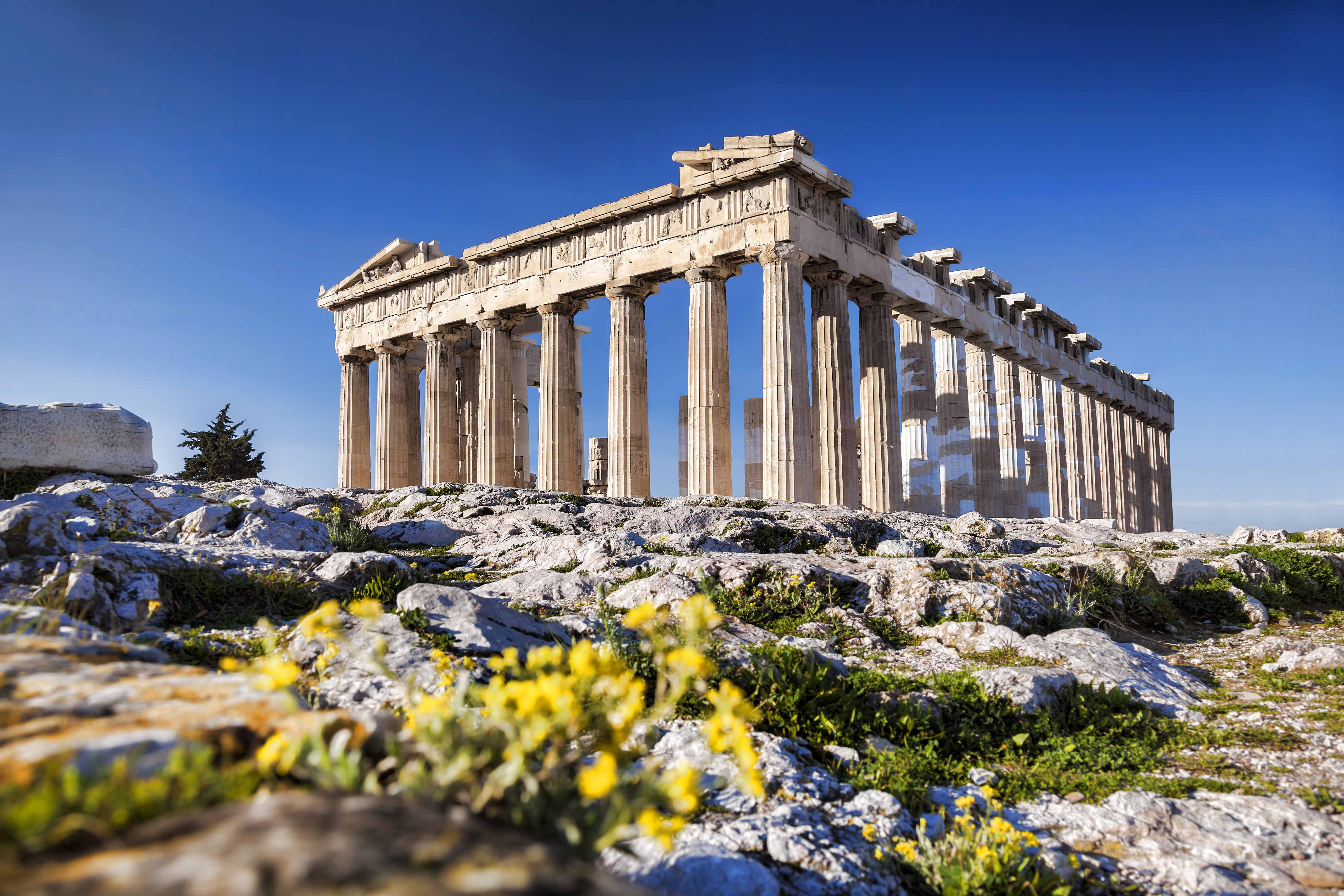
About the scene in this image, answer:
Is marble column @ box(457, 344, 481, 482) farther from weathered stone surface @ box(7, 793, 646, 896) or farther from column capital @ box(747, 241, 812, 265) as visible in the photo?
weathered stone surface @ box(7, 793, 646, 896)

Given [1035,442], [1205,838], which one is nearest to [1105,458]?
[1035,442]

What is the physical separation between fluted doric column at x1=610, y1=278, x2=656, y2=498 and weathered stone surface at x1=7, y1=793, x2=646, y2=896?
22.6m

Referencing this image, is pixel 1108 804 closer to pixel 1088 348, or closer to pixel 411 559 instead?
pixel 411 559

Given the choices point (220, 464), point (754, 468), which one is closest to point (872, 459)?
point (754, 468)

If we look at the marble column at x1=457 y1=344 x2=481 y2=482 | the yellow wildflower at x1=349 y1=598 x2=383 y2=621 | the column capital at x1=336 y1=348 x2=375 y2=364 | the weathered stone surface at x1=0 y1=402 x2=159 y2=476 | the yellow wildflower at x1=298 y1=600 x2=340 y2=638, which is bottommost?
the yellow wildflower at x1=298 y1=600 x2=340 y2=638

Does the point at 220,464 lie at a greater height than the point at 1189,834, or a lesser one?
greater

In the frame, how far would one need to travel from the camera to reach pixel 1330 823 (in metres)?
4.02

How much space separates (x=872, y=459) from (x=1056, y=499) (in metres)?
14.1

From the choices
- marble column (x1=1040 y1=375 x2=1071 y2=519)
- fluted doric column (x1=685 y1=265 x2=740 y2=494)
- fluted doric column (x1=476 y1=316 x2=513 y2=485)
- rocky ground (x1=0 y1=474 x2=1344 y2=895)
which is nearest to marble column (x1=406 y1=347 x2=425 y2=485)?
fluted doric column (x1=476 y1=316 x2=513 y2=485)

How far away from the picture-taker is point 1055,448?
34.5 m

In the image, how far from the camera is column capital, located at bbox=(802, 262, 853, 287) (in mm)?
22859

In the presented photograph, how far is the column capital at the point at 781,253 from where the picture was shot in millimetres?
21000

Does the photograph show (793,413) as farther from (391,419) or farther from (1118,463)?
(1118,463)

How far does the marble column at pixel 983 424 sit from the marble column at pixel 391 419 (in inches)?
880
